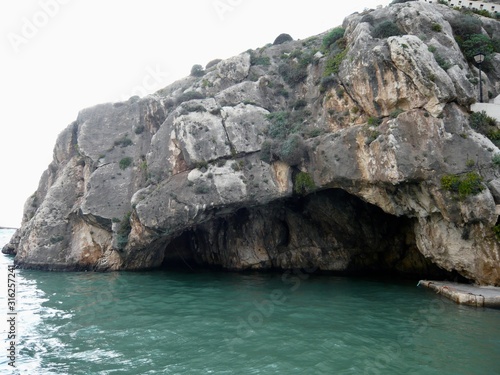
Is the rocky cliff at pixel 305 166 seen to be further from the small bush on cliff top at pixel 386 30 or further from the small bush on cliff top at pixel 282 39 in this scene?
the small bush on cliff top at pixel 282 39

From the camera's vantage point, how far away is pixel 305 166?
990 inches

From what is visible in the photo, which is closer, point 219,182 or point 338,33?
point 219,182

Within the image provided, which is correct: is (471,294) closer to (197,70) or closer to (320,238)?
(320,238)

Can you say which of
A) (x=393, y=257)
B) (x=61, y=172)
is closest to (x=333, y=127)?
(x=393, y=257)

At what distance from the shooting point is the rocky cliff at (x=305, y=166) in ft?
66.1

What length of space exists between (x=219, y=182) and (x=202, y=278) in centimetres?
764

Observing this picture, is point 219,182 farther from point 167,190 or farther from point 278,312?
point 278,312

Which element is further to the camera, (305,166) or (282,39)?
(282,39)

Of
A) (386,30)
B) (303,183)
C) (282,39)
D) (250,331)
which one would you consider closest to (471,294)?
(250,331)

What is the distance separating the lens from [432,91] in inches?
798

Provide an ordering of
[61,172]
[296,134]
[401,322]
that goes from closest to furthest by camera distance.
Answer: [401,322] < [296,134] < [61,172]

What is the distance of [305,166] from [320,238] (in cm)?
795

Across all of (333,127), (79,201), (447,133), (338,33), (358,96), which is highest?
(338,33)

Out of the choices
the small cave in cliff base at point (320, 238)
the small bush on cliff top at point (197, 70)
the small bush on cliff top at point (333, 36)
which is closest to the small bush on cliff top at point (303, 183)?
the small cave in cliff base at point (320, 238)
